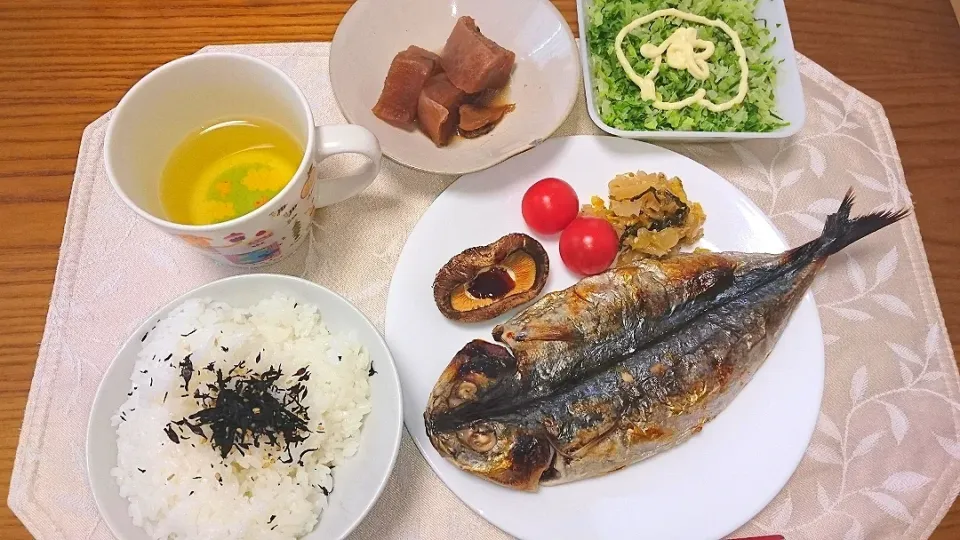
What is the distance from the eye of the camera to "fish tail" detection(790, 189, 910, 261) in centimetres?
157

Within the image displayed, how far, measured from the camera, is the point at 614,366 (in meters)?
1.42

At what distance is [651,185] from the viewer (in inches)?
63.8

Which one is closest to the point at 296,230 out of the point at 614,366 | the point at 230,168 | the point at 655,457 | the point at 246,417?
the point at 230,168

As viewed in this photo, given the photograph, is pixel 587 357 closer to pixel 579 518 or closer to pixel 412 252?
pixel 579 518

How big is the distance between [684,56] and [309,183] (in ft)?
3.63

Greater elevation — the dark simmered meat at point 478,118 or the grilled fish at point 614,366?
the dark simmered meat at point 478,118

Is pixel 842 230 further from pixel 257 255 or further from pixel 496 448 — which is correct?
pixel 257 255

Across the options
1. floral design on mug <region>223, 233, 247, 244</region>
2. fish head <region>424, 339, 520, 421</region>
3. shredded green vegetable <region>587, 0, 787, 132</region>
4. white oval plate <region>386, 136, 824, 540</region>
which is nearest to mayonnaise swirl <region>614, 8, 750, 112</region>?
shredded green vegetable <region>587, 0, 787, 132</region>

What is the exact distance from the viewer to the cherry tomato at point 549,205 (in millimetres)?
1608

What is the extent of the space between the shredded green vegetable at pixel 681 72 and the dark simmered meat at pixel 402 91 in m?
0.47

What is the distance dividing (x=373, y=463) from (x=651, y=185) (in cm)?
93

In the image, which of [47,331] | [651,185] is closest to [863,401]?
Result: [651,185]

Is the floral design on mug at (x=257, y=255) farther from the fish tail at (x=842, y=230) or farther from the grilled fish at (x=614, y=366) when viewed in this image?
the fish tail at (x=842, y=230)

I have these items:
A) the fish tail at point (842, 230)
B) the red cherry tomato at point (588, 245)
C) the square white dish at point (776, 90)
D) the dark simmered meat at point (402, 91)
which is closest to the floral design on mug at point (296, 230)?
the dark simmered meat at point (402, 91)
